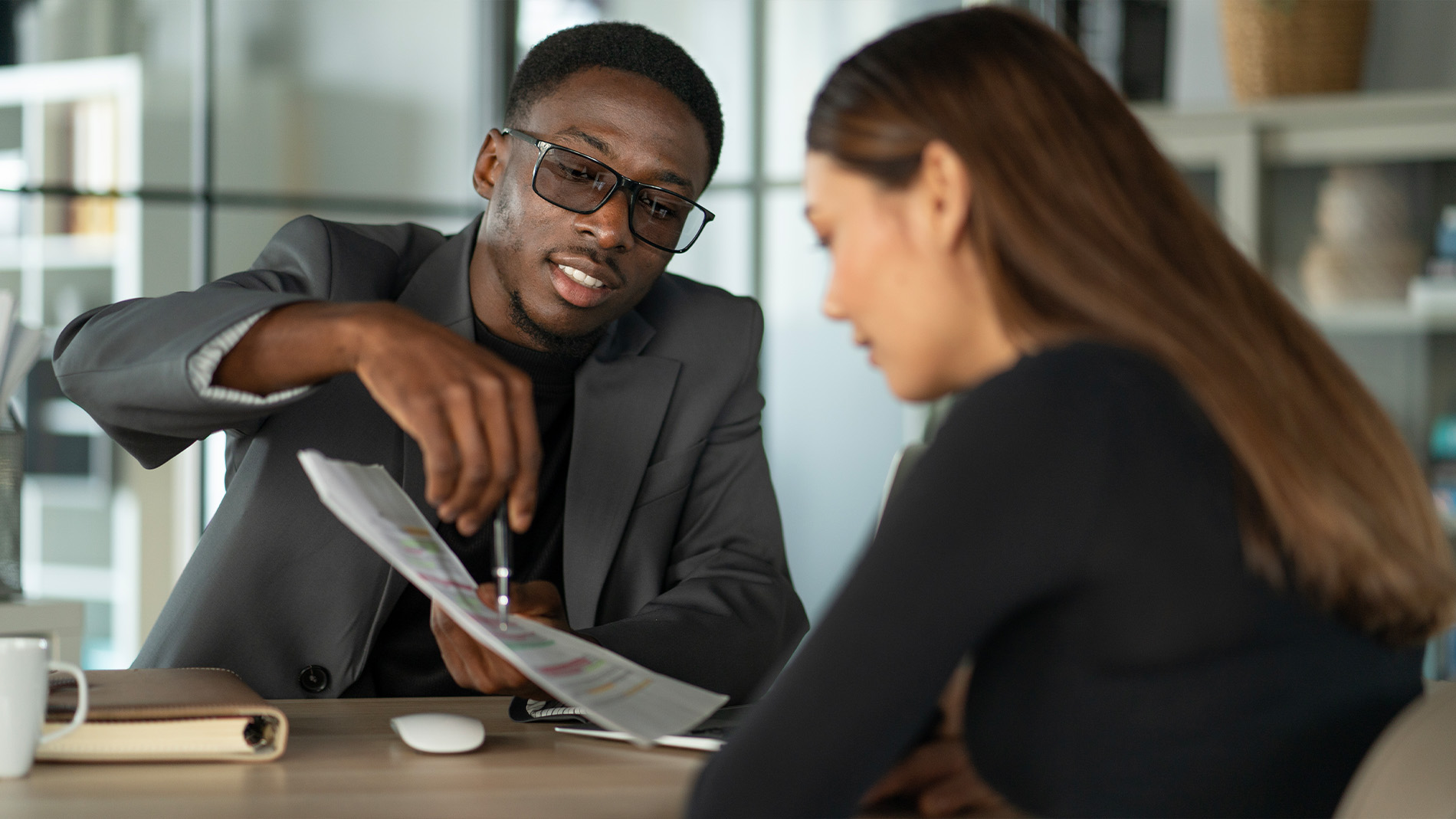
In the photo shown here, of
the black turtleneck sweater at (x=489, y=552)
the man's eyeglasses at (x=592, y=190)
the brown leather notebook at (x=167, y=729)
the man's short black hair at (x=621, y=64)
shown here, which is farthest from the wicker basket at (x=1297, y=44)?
the brown leather notebook at (x=167, y=729)

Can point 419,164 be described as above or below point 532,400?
above

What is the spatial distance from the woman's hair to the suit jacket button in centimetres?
90

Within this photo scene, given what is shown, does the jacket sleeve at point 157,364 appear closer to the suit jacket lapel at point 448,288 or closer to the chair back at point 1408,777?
the suit jacket lapel at point 448,288

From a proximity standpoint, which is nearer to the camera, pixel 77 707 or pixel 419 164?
pixel 77 707

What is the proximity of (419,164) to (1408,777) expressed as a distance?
140 inches

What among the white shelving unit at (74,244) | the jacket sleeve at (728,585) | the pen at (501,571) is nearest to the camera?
the pen at (501,571)

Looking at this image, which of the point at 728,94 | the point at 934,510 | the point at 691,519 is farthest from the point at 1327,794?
the point at 728,94

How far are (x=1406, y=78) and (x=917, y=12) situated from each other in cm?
146

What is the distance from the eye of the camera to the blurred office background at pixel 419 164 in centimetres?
297

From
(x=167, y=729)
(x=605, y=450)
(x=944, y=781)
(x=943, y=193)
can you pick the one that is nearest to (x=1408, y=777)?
(x=944, y=781)

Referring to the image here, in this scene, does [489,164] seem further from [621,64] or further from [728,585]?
[728,585]

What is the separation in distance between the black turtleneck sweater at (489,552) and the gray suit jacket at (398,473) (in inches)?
3.1

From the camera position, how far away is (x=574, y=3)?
3844 mm

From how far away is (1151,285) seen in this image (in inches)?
29.0
